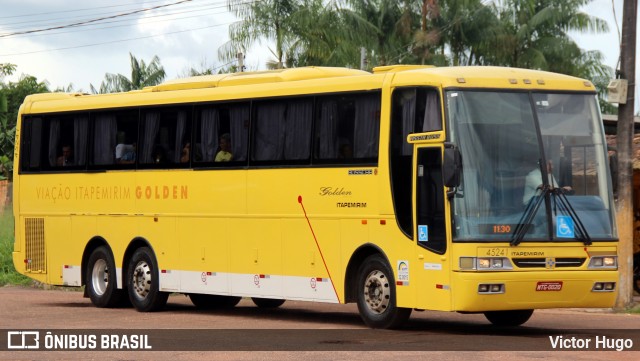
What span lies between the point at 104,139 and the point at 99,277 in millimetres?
2421

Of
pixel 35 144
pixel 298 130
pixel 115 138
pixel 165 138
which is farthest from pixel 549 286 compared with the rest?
pixel 35 144

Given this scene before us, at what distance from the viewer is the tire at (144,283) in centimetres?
2297

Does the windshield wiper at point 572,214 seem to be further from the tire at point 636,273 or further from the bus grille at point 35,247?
the bus grille at point 35,247

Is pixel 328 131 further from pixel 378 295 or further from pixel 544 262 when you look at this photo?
pixel 544 262

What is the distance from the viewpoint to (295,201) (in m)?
20.1

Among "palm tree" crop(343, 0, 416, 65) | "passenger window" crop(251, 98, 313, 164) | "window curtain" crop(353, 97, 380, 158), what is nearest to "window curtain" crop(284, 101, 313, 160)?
"passenger window" crop(251, 98, 313, 164)

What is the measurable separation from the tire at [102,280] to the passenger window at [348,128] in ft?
19.4

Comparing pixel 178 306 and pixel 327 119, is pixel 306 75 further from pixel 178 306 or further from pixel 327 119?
pixel 178 306

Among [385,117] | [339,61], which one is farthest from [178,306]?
[339,61]

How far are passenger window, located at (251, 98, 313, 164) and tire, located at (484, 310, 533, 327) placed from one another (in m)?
3.42

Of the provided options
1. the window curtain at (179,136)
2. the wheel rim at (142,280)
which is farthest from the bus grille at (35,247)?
the window curtain at (179,136)

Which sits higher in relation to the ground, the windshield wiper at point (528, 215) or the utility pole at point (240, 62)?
the utility pole at point (240, 62)

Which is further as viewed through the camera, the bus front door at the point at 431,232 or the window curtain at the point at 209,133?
the window curtain at the point at 209,133

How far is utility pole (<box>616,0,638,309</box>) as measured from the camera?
23.9 meters
